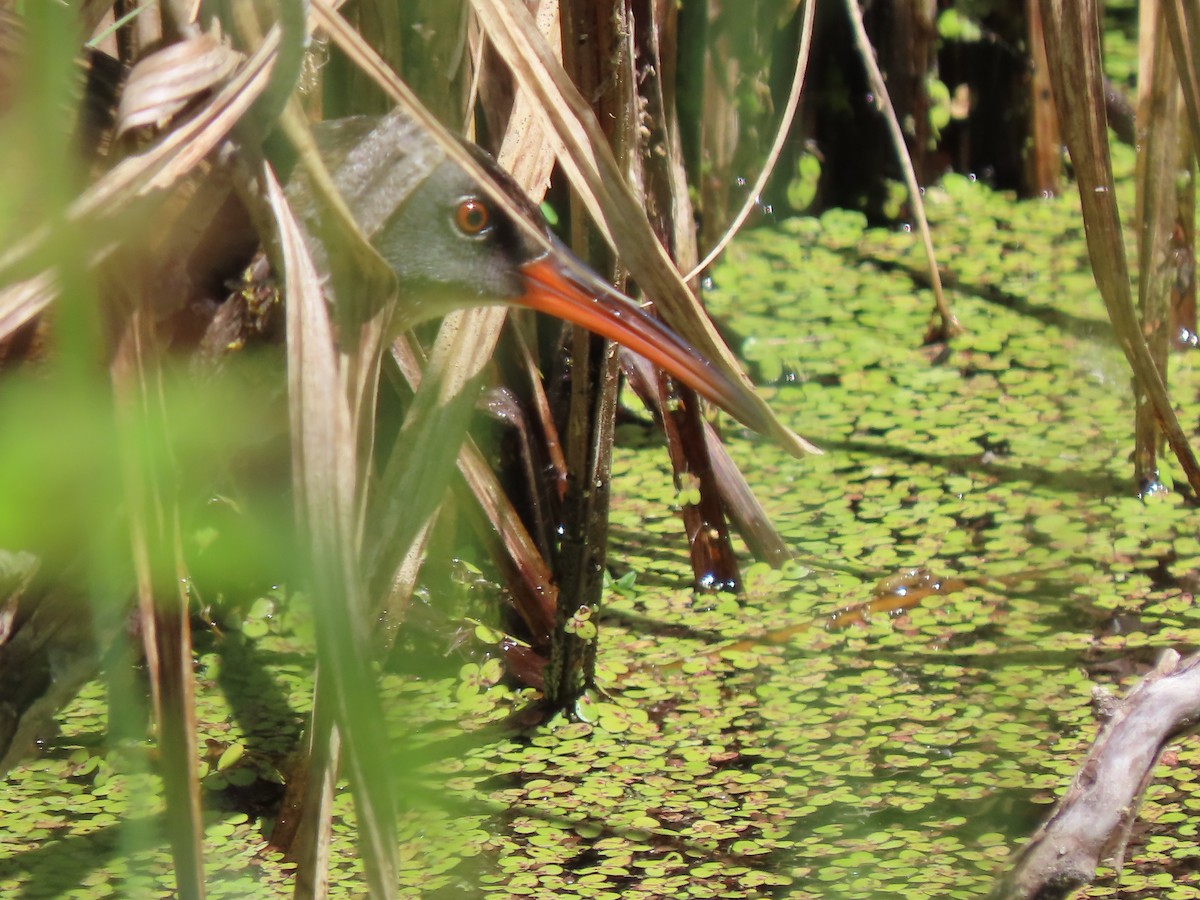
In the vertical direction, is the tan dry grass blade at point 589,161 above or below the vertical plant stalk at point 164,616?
above

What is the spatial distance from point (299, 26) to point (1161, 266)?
1.66 m

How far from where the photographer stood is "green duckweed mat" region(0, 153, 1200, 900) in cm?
216

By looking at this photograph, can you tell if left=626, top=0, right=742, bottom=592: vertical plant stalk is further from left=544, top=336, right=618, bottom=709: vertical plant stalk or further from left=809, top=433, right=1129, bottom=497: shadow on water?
left=809, top=433, right=1129, bottom=497: shadow on water

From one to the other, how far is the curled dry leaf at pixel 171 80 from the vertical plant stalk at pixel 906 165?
1173 mm

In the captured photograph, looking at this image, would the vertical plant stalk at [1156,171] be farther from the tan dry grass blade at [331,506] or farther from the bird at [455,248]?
the tan dry grass blade at [331,506]

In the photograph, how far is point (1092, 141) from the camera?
1736 mm

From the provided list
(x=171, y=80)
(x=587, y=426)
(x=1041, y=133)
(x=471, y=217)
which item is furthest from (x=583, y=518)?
(x=1041, y=133)

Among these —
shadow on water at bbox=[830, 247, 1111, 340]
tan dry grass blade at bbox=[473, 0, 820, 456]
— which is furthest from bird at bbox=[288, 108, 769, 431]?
shadow on water at bbox=[830, 247, 1111, 340]

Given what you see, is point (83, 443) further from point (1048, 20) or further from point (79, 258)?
point (1048, 20)

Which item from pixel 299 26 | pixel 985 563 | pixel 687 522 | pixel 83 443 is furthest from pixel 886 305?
pixel 83 443

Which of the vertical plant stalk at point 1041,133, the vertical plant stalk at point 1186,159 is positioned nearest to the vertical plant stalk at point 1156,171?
the vertical plant stalk at point 1186,159

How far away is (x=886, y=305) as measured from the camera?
401 cm

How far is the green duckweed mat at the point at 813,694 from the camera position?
2158 mm

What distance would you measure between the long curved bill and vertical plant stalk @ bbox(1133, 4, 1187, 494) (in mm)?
658
